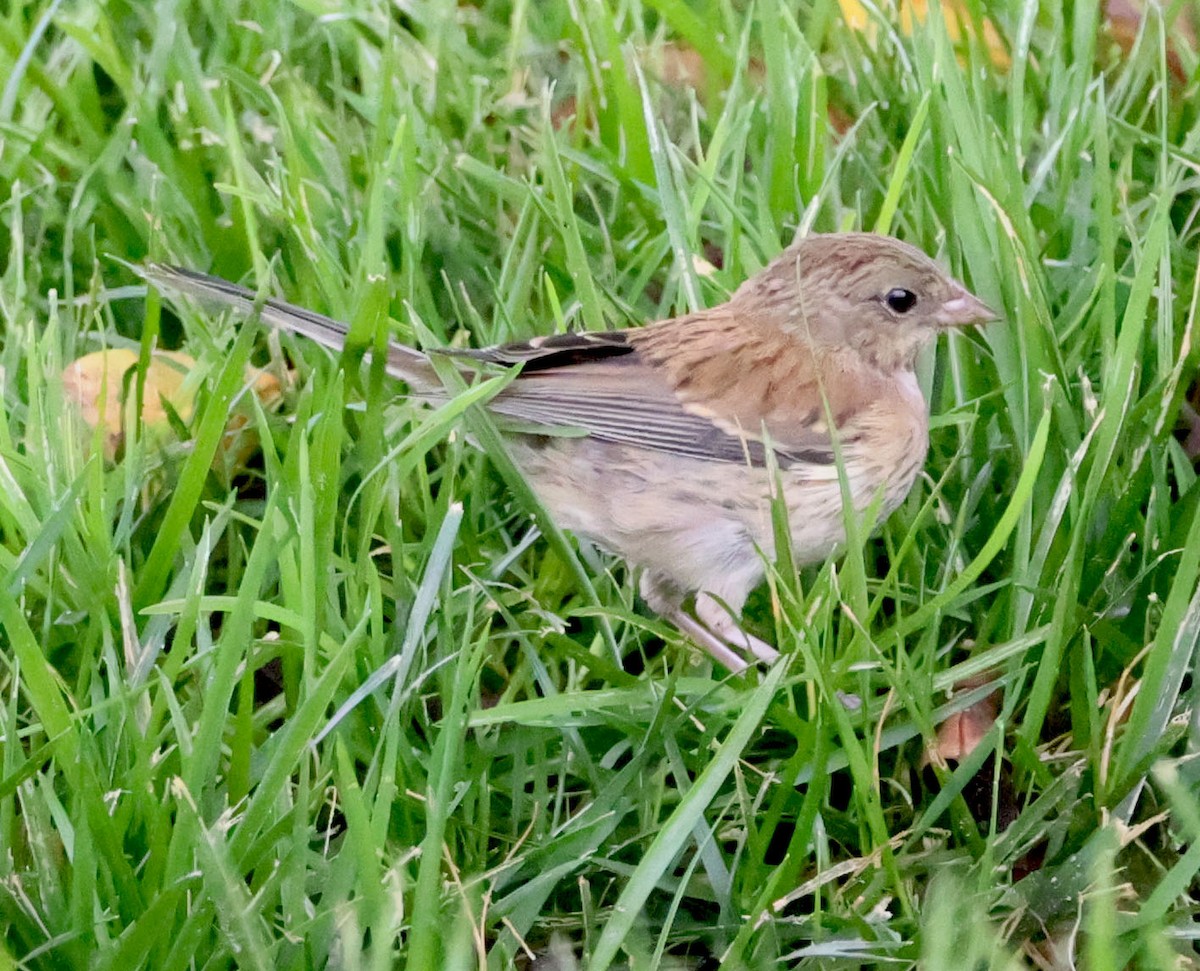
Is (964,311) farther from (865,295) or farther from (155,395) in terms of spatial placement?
(155,395)

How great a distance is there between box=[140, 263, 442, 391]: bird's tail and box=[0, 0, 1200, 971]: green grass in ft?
0.24

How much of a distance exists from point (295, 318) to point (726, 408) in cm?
74

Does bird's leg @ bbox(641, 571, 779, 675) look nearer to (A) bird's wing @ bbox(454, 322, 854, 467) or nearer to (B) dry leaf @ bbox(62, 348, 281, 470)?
(A) bird's wing @ bbox(454, 322, 854, 467)

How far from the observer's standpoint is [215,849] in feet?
5.47

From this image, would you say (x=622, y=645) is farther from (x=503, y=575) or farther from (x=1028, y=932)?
(x=1028, y=932)

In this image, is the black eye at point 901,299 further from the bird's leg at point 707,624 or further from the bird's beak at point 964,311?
the bird's leg at point 707,624

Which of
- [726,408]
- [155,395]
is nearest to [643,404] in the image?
[726,408]

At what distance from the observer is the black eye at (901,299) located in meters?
2.71

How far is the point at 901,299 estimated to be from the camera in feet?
8.94

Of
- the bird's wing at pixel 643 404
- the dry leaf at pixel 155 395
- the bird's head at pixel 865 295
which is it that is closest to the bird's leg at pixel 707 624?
the bird's wing at pixel 643 404

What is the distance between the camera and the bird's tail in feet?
8.13

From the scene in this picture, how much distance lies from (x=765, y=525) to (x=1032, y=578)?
18.1 inches

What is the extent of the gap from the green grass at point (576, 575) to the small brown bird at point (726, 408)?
0.30 ft

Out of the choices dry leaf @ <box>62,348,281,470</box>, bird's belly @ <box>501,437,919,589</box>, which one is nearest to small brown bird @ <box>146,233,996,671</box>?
bird's belly @ <box>501,437,919,589</box>
